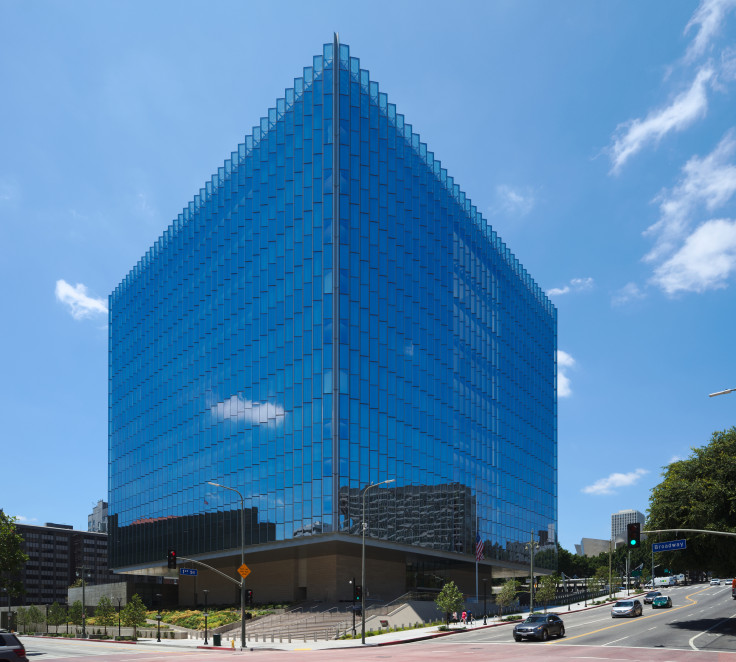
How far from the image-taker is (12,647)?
31.1 metres

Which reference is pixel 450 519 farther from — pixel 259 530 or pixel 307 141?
pixel 307 141

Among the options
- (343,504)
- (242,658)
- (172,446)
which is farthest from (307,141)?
(242,658)

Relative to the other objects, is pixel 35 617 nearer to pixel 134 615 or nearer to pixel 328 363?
pixel 134 615

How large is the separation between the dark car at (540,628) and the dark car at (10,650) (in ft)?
96.4

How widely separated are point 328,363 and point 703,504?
32.3 metres

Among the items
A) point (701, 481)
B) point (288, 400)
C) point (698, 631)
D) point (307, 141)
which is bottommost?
point (698, 631)

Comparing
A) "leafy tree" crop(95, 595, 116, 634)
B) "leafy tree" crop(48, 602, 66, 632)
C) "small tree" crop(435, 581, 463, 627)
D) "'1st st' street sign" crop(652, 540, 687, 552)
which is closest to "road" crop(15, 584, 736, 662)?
"small tree" crop(435, 581, 463, 627)

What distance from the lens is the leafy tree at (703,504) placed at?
52062mm

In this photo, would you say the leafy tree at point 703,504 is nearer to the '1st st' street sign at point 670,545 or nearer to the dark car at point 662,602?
the '1st st' street sign at point 670,545

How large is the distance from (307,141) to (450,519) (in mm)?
41922

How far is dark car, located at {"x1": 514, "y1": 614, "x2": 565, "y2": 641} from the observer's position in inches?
1881

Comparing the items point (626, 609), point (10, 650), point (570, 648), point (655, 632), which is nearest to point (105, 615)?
point (626, 609)

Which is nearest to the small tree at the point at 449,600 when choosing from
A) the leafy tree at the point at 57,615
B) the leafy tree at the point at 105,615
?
the leafy tree at the point at 105,615

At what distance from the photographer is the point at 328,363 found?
6900 cm
